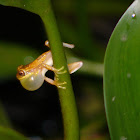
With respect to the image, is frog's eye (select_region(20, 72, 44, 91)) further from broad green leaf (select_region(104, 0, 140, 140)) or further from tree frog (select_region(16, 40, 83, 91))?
broad green leaf (select_region(104, 0, 140, 140))

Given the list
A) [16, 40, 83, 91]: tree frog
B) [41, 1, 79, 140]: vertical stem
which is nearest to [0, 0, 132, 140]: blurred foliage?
[16, 40, 83, 91]: tree frog

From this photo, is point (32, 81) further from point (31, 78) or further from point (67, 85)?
point (67, 85)

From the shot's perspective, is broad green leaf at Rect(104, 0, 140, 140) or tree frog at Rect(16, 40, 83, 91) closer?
broad green leaf at Rect(104, 0, 140, 140)

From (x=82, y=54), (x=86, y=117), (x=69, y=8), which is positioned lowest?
(x=86, y=117)

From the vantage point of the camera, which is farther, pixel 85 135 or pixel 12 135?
pixel 85 135

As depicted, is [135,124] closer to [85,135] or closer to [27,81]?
[27,81]

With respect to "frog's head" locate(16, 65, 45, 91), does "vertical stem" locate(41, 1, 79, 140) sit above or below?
above

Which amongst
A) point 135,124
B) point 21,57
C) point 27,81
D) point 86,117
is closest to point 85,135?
point 86,117

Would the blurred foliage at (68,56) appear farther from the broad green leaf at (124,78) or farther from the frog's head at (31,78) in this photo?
the broad green leaf at (124,78)
